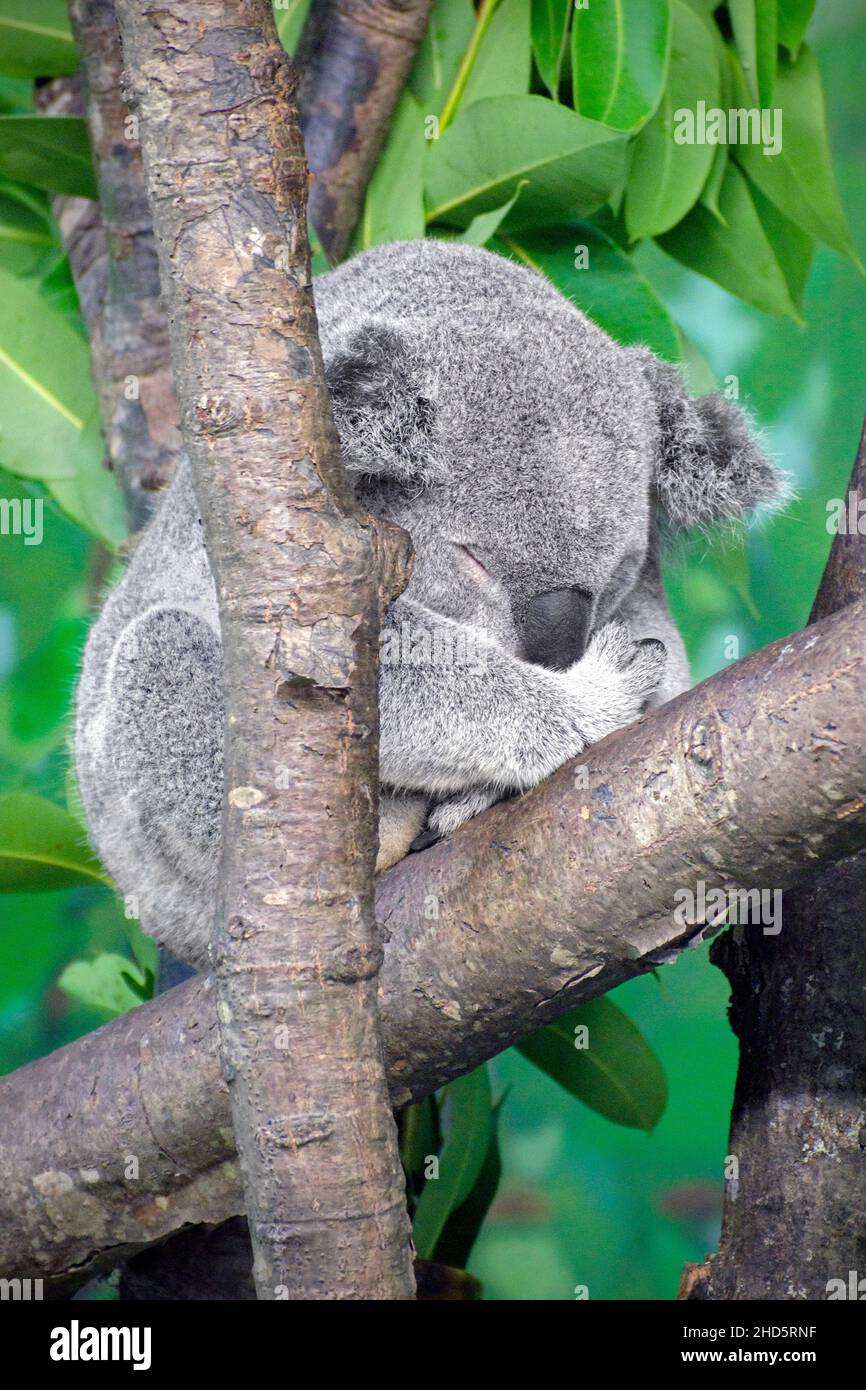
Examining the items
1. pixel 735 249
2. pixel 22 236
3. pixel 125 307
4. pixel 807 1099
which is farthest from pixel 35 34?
pixel 807 1099

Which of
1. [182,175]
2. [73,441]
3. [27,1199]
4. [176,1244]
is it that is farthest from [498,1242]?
[182,175]

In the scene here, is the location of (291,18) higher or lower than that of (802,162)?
higher

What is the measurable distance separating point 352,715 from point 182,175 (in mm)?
587

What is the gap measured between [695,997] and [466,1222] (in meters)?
0.96

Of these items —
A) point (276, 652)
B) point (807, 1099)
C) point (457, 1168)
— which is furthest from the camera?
point (457, 1168)

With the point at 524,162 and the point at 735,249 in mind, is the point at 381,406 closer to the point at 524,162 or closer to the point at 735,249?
the point at 524,162

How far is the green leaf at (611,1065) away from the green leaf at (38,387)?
6.31ft

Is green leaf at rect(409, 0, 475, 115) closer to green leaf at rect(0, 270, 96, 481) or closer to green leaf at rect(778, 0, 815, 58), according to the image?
green leaf at rect(778, 0, 815, 58)

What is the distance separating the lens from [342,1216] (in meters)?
1.28

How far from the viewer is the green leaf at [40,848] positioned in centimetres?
284

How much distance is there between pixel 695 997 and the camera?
3578mm

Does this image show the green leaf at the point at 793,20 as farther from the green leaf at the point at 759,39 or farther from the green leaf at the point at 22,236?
the green leaf at the point at 22,236

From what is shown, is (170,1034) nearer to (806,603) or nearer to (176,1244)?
(176,1244)

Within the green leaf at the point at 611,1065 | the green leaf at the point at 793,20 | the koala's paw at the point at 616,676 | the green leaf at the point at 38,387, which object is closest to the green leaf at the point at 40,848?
the green leaf at the point at 38,387
